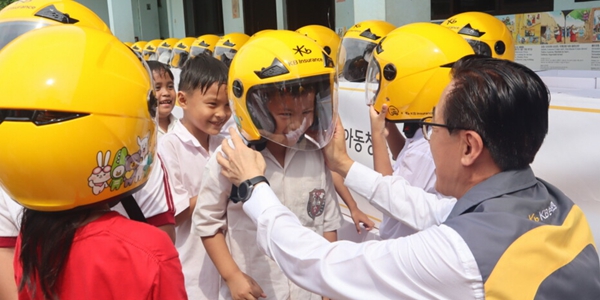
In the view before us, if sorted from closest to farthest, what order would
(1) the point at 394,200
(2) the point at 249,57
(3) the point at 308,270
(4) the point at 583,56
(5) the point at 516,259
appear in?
(5) the point at 516,259, (3) the point at 308,270, (1) the point at 394,200, (2) the point at 249,57, (4) the point at 583,56

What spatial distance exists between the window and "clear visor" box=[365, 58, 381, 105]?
3.38 meters

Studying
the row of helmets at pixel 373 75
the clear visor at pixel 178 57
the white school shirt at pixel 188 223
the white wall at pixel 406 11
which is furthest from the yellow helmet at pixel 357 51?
the clear visor at pixel 178 57

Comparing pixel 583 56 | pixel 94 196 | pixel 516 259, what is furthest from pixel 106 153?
pixel 583 56

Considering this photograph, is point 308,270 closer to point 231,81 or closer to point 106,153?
point 106,153

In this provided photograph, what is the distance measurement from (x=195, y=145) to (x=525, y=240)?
5.10ft

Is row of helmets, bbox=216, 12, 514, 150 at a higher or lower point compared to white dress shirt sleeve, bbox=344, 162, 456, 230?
higher

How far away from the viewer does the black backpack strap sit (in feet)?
4.33

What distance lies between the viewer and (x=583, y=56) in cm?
442

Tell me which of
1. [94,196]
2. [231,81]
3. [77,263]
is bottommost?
[77,263]

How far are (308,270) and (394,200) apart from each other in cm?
61

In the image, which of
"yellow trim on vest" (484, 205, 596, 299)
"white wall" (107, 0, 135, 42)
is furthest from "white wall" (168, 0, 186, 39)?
"yellow trim on vest" (484, 205, 596, 299)

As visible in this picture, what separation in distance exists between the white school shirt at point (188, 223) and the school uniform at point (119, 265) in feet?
2.90

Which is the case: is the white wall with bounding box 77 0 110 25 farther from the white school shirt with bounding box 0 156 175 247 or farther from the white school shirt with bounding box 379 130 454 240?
the white school shirt with bounding box 0 156 175 247

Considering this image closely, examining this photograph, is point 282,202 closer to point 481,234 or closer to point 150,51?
point 481,234
